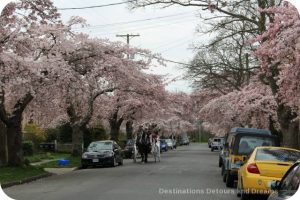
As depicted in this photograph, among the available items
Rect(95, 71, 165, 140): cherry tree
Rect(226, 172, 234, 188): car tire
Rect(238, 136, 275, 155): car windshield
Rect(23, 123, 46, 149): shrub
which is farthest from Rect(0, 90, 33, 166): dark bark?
Rect(23, 123, 46, 149): shrub

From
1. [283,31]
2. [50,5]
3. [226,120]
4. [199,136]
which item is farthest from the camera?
[199,136]

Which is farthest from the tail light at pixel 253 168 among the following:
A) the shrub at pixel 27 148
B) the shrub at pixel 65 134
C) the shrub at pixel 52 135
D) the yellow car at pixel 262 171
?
the shrub at pixel 65 134

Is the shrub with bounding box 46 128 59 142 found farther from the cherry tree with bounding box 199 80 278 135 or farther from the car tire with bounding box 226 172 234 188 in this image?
the car tire with bounding box 226 172 234 188

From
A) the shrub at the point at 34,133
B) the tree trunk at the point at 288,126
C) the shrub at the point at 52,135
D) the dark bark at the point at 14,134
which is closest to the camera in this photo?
the dark bark at the point at 14,134

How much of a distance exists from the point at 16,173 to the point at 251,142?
31.6ft

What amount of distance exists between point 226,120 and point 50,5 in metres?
36.3

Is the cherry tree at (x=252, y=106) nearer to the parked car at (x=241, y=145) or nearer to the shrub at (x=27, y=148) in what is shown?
the shrub at (x=27, y=148)

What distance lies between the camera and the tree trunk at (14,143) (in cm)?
2556

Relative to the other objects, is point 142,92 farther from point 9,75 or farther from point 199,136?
point 199,136

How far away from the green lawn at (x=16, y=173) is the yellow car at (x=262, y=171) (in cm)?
927

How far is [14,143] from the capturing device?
2581 cm

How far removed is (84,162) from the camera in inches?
1172

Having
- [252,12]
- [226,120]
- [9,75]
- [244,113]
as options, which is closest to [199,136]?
[226,120]

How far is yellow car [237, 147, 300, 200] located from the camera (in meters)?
13.5
